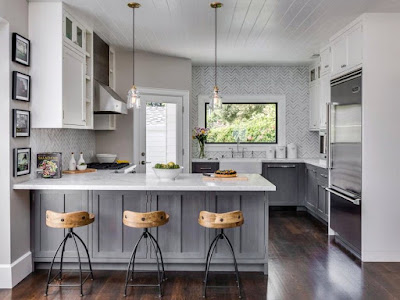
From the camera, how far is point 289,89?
7188mm

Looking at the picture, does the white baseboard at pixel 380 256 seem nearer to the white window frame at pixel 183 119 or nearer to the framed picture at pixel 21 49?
the white window frame at pixel 183 119

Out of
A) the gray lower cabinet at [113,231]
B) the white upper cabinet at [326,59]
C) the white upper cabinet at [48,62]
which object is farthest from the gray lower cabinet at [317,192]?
the white upper cabinet at [48,62]

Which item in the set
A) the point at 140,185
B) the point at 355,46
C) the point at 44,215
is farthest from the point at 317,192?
the point at 44,215

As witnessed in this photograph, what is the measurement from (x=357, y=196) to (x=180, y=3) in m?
2.78

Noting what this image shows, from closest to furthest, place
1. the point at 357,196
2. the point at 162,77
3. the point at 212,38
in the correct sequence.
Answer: the point at 357,196 < the point at 212,38 < the point at 162,77

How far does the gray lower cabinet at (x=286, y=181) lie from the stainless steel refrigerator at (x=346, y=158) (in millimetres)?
1656

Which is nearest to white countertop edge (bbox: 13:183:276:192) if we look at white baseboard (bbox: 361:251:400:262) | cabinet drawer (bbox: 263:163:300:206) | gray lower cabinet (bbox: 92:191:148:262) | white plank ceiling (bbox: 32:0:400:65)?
gray lower cabinet (bbox: 92:191:148:262)

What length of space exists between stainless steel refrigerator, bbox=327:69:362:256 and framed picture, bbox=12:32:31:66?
3.43m

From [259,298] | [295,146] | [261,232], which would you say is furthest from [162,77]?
[259,298]

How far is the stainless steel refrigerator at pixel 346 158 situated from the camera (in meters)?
4.18

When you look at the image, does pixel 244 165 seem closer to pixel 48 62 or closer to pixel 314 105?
pixel 314 105

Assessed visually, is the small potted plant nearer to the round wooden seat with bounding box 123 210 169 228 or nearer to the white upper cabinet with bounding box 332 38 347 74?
the white upper cabinet with bounding box 332 38 347 74

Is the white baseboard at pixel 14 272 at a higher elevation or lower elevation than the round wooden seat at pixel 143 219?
lower

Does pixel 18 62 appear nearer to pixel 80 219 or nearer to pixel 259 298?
pixel 80 219
